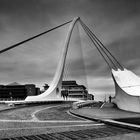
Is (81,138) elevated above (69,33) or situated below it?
below

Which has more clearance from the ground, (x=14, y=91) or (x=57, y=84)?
(x=57, y=84)

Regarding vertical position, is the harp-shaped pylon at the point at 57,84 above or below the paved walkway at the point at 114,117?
above

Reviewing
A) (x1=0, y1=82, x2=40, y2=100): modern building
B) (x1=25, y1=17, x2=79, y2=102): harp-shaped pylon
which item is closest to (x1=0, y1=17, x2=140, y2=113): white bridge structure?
(x1=25, y1=17, x2=79, y2=102): harp-shaped pylon

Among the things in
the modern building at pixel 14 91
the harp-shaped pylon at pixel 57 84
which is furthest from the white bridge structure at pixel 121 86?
the modern building at pixel 14 91

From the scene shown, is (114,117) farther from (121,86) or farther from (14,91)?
(14,91)

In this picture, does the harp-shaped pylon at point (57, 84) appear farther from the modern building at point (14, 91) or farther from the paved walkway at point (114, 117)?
the modern building at point (14, 91)

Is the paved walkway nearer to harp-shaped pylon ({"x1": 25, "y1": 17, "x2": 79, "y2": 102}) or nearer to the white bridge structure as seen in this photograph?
the white bridge structure

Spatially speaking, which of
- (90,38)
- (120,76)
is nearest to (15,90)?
(90,38)

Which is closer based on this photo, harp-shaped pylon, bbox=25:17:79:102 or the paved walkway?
the paved walkway

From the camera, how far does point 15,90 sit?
425ft

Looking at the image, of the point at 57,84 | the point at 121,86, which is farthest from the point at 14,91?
the point at 121,86

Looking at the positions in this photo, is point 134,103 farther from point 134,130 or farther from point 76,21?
point 76,21

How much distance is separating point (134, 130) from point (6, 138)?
16.9 feet

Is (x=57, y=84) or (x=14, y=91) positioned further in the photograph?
(x=14, y=91)
